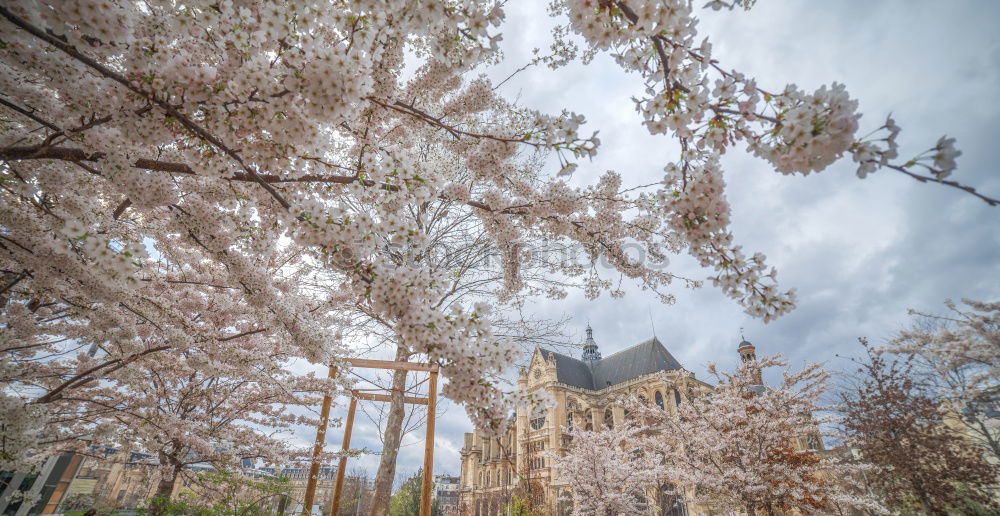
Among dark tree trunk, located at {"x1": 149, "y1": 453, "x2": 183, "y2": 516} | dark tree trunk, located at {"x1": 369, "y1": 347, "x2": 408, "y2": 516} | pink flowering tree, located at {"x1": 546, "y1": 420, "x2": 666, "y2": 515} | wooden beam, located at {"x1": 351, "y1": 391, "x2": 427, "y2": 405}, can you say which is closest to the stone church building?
pink flowering tree, located at {"x1": 546, "y1": 420, "x2": 666, "y2": 515}

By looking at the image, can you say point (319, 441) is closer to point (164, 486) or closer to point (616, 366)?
point (164, 486)

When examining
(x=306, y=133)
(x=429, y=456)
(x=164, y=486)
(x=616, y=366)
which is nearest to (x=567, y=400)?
(x=616, y=366)

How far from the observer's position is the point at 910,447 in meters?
9.85

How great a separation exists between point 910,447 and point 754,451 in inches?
151

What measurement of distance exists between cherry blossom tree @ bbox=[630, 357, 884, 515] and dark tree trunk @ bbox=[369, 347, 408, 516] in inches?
337

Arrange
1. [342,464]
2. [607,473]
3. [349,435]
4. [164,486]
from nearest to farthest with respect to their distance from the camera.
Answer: [342,464] → [349,435] → [164,486] → [607,473]

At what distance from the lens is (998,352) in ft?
32.6

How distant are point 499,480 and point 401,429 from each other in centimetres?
3923

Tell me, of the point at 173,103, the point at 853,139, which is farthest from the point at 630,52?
the point at 173,103

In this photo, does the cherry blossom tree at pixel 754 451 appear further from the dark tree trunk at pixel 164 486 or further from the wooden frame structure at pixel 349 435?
the dark tree trunk at pixel 164 486

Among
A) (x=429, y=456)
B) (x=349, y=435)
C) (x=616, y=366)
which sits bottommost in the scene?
(x=429, y=456)

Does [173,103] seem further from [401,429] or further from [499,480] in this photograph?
[499,480]

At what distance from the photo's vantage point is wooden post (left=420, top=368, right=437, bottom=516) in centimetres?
588

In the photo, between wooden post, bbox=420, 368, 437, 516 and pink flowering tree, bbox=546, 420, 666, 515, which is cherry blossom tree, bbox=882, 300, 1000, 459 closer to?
pink flowering tree, bbox=546, 420, 666, 515
